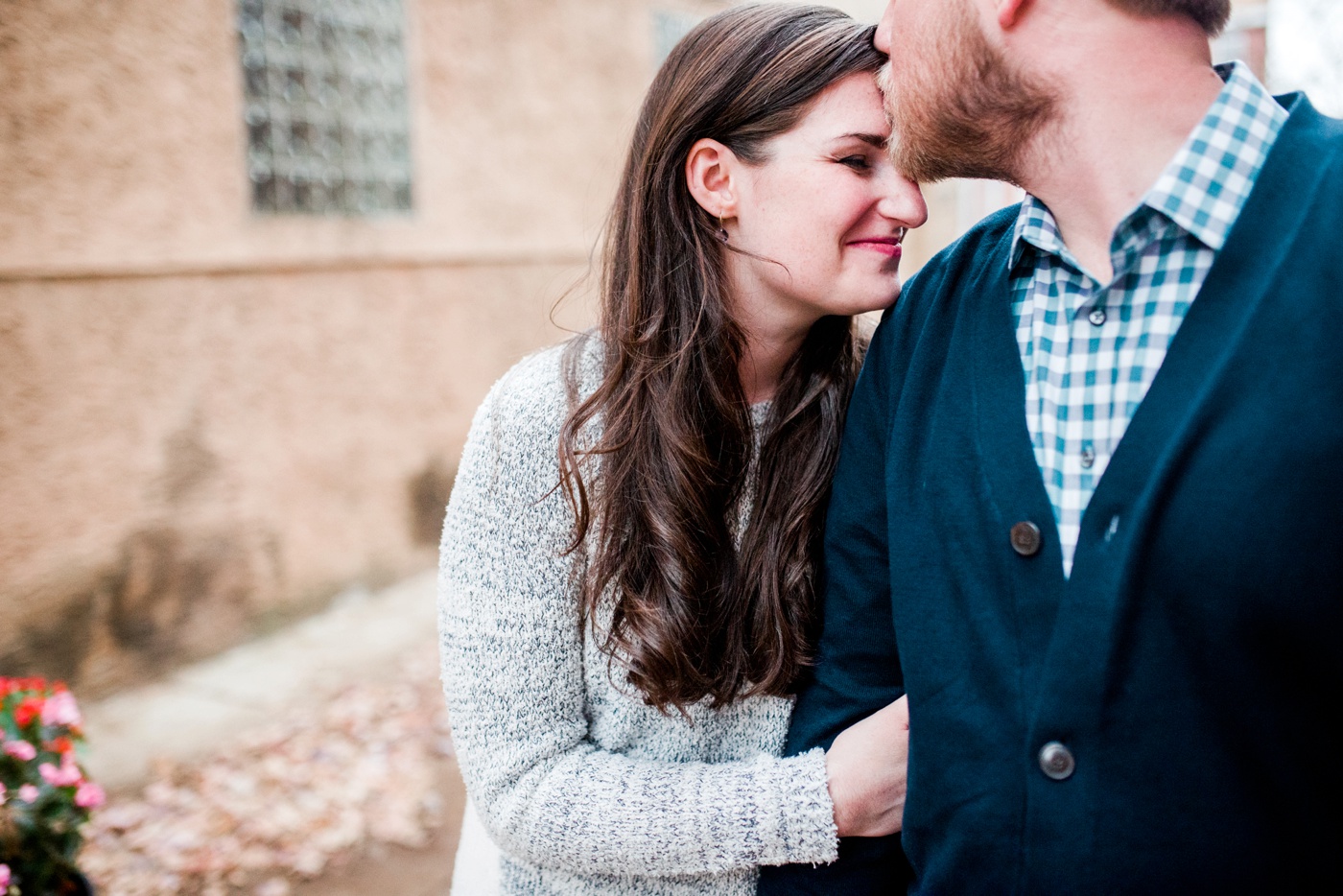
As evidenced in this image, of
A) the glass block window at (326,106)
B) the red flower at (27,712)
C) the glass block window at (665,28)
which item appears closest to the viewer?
the red flower at (27,712)

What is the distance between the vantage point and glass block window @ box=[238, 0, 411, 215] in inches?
204

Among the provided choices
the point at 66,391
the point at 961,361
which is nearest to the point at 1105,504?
the point at 961,361

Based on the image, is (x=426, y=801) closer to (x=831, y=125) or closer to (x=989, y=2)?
(x=831, y=125)

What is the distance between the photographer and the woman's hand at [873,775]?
64.1 inches

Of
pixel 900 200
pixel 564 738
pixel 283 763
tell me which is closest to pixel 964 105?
pixel 900 200

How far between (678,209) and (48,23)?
141 inches

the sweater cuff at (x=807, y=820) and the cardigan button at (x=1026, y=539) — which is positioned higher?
the cardigan button at (x=1026, y=539)

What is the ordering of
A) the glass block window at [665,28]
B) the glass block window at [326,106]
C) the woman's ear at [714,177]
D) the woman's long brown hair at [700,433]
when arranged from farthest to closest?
the glass block window at [665,28], the glass block window at [326,106], the woman's ear at [714,177], the woman's long brown hair at [700,433]

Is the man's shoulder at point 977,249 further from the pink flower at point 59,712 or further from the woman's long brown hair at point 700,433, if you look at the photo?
the pink flower at point 59,712

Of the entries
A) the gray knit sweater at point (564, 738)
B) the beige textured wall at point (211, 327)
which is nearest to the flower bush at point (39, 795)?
the gray knit sweater at point (564, 738)

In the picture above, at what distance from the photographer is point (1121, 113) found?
1387 millimetres

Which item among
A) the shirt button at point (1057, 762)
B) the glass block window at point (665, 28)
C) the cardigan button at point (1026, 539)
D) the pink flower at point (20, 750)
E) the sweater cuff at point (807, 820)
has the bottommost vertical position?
the pink flower at point (20, 750)

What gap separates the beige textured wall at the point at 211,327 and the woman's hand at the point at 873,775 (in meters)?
2.11

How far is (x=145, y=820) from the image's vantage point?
3.88 metres
